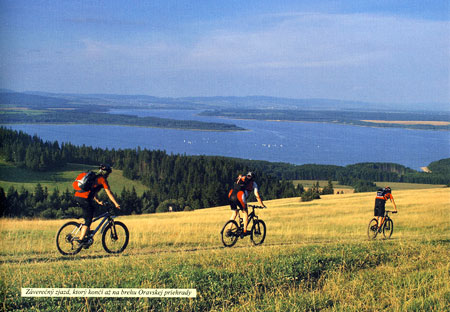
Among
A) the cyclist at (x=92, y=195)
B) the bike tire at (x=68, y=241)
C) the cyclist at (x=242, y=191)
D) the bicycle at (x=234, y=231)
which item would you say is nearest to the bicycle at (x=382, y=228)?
the bicycle at (x=234, y=231)

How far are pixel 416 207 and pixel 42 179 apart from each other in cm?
2603

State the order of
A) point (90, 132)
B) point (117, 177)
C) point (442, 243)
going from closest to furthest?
1. point (442, 243)
2. point (90, 132)
3. point (117, 177)

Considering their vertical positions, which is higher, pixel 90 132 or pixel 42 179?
pixel 90 132

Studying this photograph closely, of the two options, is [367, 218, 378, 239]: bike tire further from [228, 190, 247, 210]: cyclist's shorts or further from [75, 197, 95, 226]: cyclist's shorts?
[75, 197, 95, 226]: cyclist's shorts

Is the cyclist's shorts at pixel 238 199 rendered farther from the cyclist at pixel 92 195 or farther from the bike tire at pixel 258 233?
the cyclist at pixel 92 195

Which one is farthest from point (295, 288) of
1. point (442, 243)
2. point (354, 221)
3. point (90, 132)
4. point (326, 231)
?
point (90, 132)

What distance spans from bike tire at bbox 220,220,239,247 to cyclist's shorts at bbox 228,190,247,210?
1.48 feet

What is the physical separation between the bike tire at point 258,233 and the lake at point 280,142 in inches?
1180

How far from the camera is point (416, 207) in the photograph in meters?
17.2

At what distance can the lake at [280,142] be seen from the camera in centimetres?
5193

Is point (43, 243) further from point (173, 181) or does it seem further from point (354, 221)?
point (173, 181)
